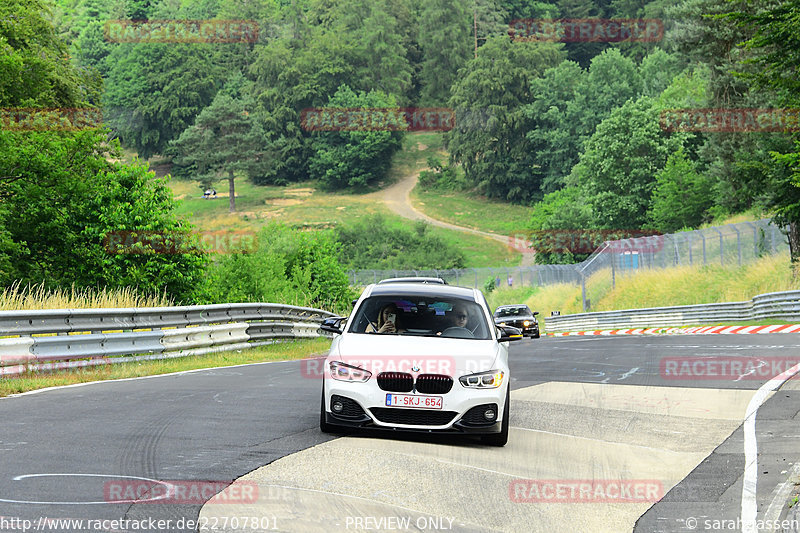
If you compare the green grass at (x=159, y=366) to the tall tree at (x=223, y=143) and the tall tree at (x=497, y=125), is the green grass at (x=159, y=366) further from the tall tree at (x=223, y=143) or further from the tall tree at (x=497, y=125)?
the tall tree at (x=223, y=143)

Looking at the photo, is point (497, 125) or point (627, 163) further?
point (497, 125)

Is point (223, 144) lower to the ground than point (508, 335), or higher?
lower

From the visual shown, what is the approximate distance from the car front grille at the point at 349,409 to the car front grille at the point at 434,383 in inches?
22.8

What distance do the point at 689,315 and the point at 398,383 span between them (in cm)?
3367

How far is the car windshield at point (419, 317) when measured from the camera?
10.6m

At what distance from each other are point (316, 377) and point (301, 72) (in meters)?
143

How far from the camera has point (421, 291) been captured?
11.0 meters

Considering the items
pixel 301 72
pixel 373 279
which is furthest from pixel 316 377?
pixel 301 72

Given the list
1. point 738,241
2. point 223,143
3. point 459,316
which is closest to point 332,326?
point 459,316

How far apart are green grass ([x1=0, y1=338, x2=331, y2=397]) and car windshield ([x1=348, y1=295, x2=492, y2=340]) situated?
194 inches

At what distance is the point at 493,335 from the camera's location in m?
10.6

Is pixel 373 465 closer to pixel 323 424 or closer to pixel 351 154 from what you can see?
pixel 323 424

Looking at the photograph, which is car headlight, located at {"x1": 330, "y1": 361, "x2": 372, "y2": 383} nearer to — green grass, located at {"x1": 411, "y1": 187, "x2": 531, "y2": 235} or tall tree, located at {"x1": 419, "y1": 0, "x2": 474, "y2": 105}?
green grass, located at {"x1": 411, "y1": 187, "x2": 531, "y2": 235}

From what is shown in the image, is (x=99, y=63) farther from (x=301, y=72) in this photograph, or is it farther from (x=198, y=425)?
(x=198, y=425)
